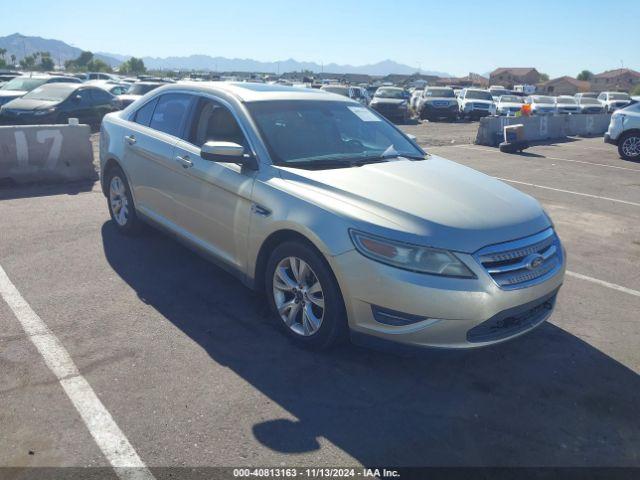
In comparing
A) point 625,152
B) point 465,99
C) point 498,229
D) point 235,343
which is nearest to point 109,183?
Answer: point 235,343

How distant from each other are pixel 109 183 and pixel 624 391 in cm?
540

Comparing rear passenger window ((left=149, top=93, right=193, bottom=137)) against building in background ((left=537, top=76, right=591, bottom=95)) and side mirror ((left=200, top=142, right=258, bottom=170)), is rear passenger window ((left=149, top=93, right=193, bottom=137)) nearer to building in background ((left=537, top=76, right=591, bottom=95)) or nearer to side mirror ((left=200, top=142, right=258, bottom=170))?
side mirror ((left=200, top=142, right=258, bottom=170))

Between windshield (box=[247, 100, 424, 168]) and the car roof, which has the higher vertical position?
the car roof

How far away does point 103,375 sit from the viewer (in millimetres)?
3664

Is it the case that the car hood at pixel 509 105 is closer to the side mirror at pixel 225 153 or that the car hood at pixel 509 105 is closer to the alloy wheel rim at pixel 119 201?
the alloy wheel rim at pixel 119 201

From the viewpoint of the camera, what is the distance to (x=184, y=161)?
16.4 ft

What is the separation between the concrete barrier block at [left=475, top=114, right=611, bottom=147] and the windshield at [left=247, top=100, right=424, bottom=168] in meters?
13.1

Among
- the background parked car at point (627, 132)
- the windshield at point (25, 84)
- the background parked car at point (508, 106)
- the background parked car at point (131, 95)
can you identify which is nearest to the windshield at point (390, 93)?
the background parked car at point (508, 106)

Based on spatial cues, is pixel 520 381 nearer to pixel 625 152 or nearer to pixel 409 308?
pixel 409 308

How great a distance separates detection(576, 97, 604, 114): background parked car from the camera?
29.7 m

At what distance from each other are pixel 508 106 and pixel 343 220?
87.3ft

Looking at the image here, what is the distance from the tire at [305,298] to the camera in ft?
12.3

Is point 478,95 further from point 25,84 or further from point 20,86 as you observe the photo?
point 20,86

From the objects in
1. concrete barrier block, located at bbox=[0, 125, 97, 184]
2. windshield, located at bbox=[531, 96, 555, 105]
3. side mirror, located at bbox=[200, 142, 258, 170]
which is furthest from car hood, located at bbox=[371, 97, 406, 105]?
side mirror, located at bbox=[200, 142, 258, 170]
